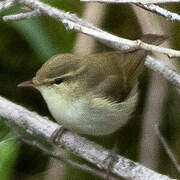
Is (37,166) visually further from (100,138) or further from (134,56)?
(134,56)

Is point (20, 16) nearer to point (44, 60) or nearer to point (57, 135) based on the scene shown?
point (44, 60)

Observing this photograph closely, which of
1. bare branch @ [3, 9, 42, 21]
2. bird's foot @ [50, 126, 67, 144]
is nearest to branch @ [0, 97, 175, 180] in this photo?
bird's foot @ [50, 126, 67, 144]

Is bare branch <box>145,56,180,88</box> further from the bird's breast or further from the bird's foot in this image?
the bird's foot

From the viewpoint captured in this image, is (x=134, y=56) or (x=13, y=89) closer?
(x=134, y=56)

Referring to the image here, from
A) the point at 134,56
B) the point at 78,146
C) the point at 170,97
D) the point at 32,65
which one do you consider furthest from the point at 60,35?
the point at 78,146

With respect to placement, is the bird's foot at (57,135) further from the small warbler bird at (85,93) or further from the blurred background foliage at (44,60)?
the blurred background foliage at (44,60)

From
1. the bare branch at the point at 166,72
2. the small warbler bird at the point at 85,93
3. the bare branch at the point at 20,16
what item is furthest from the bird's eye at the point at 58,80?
the bare branch at the point at 166,72

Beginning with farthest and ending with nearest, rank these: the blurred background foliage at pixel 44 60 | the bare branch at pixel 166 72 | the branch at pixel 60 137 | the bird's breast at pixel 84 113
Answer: the blurred background foliage at pixel 44 60
the bare branch at pixel 166 72
the bird's breast at pixel 84 113
the branch at pixel 60 137
